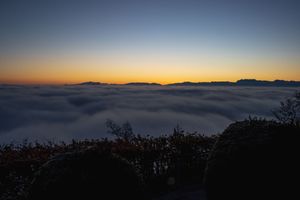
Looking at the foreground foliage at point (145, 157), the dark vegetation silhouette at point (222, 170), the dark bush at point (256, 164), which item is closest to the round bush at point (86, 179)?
the dark vegetation silhouette at point (222, 170)

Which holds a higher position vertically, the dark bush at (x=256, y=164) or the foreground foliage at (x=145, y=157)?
the dark bush at (x=256, y=164)

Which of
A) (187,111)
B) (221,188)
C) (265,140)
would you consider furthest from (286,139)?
(187,111)

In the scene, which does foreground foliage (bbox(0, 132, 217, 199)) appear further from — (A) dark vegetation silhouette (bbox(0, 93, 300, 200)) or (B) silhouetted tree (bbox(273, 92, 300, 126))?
(B) silhouetted tree (bbox(273, 92, 300, 126))

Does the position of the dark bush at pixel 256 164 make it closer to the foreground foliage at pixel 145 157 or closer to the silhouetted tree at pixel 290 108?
the foreground foliage at pixel 145 157

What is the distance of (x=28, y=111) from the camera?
598ft

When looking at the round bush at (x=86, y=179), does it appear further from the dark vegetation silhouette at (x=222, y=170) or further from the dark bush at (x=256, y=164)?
the dark bush at (x=256, y=164)

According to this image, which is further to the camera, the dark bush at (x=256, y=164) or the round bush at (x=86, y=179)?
A: the dark bush at (x=256, y=164)

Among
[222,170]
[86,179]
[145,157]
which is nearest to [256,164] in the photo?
[222,170]

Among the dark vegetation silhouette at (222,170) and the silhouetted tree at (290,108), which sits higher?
the dark vegetation silhouette at (222,170)

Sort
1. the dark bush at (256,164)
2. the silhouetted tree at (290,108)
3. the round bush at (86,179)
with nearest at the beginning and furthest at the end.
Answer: the round bush at (86,179) < the dark bush at (256,164) < the silhouetted tree at (290,108)

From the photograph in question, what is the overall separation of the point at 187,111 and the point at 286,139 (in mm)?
150066

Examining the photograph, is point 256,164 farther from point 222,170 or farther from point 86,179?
point 86,179

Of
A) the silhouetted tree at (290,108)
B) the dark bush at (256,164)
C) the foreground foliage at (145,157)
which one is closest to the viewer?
the dark bush at (256,164)

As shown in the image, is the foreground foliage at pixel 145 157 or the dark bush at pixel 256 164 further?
the foreground foliage at pixel 145 157
